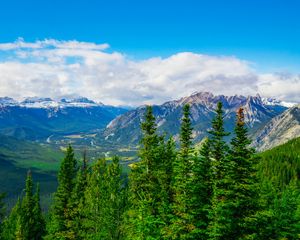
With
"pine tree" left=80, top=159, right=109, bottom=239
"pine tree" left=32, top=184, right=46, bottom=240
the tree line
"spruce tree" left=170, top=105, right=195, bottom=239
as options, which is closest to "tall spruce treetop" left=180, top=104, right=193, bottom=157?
"spruce tree" left=170, top=105, right=195, bottom=239

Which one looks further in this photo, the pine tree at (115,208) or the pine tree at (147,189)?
the pine tree at (115,208)

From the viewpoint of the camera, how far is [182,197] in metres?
40.8

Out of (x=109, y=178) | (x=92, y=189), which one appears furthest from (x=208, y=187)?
(x=92, y=189)

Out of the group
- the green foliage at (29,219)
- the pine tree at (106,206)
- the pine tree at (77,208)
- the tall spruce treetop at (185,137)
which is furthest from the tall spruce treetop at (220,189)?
the green foliage at (29,219)

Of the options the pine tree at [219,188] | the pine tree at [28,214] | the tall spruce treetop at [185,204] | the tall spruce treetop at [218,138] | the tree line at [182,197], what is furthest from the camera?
the pine tree at [28,214]

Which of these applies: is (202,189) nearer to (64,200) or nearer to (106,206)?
(106,206)

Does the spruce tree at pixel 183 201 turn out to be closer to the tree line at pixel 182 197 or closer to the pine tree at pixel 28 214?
the tree line at pixel 182 197

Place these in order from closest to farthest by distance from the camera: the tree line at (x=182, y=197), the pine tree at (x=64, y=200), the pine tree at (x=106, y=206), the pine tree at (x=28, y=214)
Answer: the tree line at (x=182, y=197) → the pine tree at (x=106, y=206) → the pine tree at (x=64, y=200) → the pine tree at (x=28, y=214)

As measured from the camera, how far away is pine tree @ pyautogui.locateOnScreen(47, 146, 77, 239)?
6850 cm

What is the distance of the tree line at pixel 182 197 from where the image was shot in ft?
122

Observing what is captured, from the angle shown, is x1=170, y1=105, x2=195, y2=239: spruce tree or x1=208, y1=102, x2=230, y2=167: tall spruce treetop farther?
x1=208, y1=102, x2=230, y2=167: tall spruce treetop

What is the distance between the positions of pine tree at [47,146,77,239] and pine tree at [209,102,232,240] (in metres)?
35.9

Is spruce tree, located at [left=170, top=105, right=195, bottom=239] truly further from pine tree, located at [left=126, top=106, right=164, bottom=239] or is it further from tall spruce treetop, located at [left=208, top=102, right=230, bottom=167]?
pine tree, located at [left=126, top=106, right=164, bottom=239]

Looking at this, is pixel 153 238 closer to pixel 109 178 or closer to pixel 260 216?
pixel 260 216
